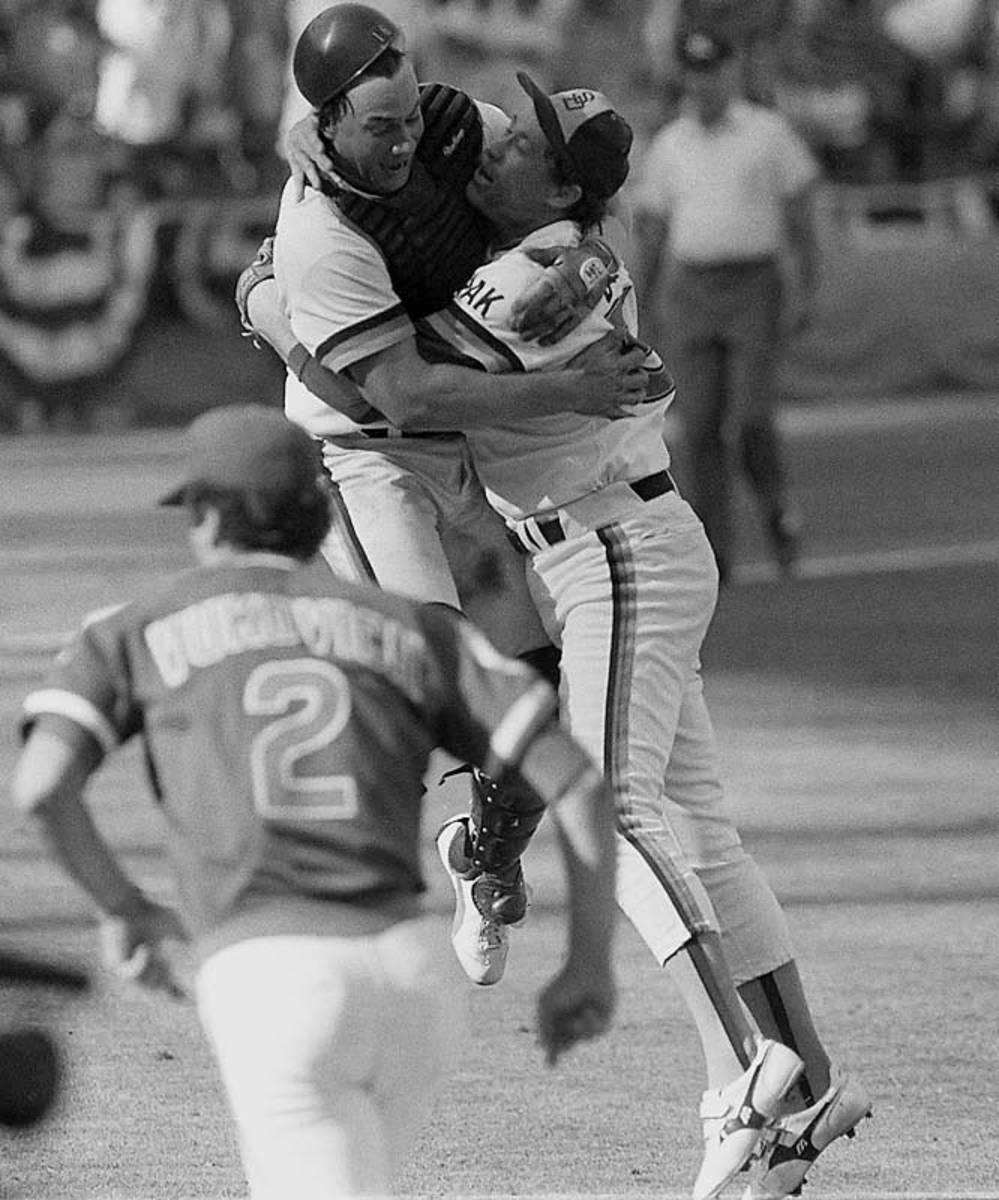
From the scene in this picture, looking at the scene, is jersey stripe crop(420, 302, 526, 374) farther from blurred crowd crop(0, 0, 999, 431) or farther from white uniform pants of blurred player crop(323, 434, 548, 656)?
blurred crowd crop(0, 0, 999, 431)

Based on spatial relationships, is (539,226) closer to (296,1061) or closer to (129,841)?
(296,1061)

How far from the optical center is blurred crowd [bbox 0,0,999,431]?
19.5 m

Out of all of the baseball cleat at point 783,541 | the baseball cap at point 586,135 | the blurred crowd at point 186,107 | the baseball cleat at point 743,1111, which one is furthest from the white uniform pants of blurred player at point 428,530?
the blurred crowd at point 186,107

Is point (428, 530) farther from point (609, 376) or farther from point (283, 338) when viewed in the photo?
point (609, 376)

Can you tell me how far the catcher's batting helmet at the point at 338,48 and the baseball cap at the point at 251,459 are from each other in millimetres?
1679

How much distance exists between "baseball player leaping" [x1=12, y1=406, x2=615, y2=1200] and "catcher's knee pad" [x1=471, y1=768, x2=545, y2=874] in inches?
90.3

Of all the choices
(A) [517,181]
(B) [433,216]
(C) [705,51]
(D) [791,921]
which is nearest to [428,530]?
(B) [433,216]

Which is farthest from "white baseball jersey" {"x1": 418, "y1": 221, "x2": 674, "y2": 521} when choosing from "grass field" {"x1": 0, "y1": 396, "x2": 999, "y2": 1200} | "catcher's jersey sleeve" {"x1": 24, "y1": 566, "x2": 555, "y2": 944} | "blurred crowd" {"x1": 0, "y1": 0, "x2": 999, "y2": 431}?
"blurred crowd" {"x1": 0, "y1": 0, "x2": 999, "y2": 431}

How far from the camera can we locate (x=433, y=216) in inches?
235

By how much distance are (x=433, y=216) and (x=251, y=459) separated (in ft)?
6.34

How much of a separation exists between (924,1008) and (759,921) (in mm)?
1228

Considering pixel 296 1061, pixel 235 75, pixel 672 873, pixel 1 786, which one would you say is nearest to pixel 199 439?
Answer: pixel 296 1061

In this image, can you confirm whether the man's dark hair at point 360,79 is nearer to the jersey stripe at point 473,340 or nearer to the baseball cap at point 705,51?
the jersey stripe at point 473,340

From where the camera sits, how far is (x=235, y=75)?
19.9m
